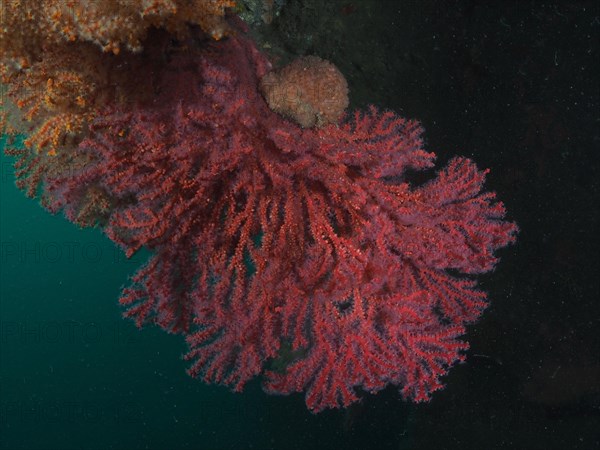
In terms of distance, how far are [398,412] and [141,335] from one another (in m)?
26.4

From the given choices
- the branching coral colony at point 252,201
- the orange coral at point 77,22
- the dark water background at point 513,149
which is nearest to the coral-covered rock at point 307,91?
the branching coral colony at point 252,201

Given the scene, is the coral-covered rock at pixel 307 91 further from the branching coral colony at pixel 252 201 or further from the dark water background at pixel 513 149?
the dark water background at pixel 513 149

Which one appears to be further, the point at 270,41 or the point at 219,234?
the point at 270,41

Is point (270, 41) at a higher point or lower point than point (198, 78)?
higher

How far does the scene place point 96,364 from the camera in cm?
3259

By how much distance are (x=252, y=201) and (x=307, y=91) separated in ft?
3.61

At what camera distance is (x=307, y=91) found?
4.00m

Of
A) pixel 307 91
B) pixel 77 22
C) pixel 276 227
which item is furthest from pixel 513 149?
pixel 77 22

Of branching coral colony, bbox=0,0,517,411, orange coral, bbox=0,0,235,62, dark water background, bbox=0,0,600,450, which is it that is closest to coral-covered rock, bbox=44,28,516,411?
branching coral colony, bbox=0,0,517,411

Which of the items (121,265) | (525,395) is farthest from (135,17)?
(121,265)

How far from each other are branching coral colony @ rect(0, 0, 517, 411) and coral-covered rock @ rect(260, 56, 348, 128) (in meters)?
0.01

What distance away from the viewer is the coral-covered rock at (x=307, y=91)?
12.7 ft

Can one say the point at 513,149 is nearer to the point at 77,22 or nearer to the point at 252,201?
the point at 252,201

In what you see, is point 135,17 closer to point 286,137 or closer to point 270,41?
point 286,137
